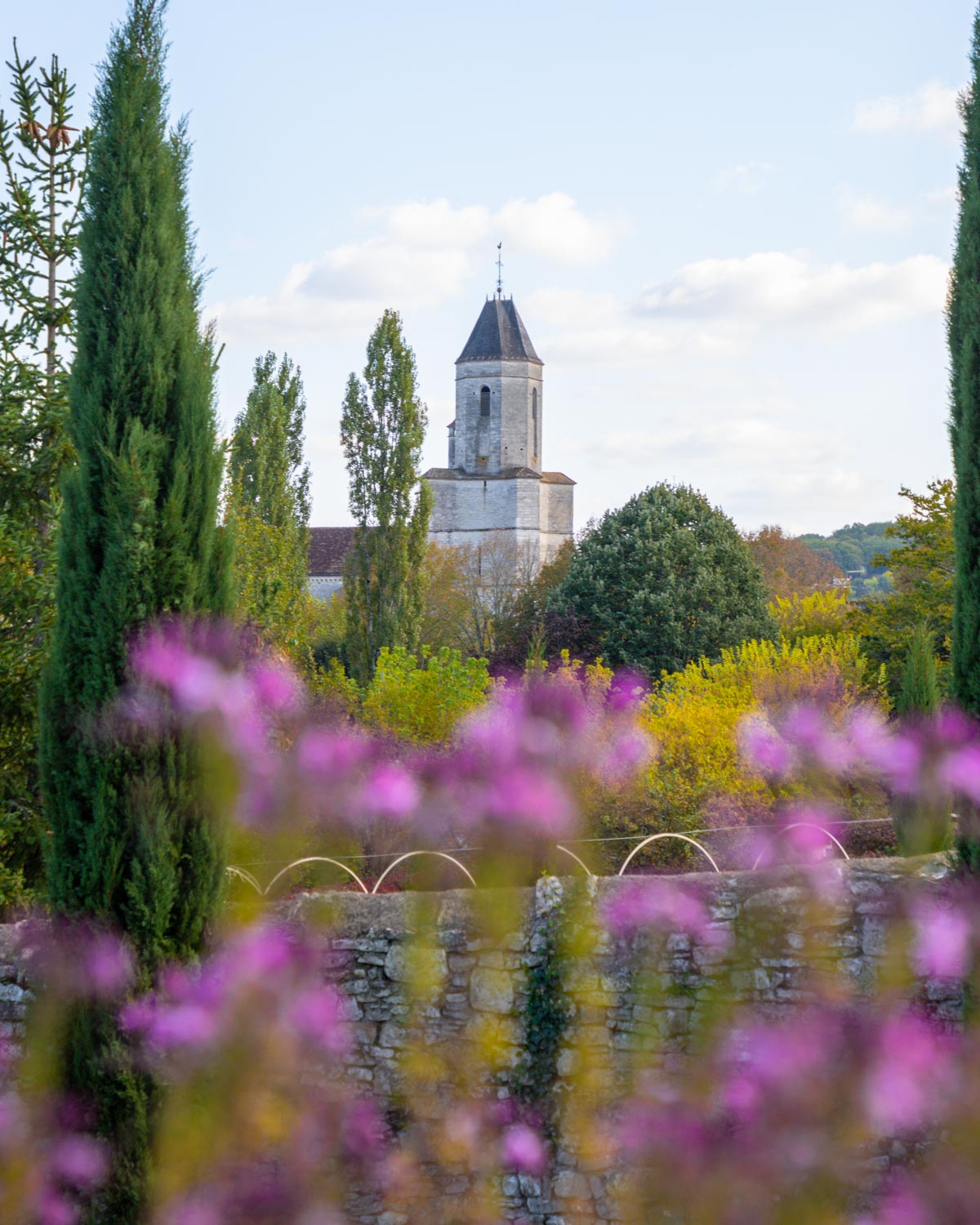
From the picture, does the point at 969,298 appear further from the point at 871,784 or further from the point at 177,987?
the point at 871,784

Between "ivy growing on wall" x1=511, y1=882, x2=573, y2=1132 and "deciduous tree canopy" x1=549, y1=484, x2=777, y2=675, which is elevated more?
"deciduous tree canopy" x1=549, y1=484, x2=777, y2=675

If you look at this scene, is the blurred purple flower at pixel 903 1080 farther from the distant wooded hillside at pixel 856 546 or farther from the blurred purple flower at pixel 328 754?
the distant wooded hillside at pixel 856 546

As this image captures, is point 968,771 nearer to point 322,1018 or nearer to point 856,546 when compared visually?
point 322,1018

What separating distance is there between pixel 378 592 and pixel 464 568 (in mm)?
26796

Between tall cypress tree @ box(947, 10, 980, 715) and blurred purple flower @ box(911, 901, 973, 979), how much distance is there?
102 centimetres

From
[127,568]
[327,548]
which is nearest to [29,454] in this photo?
[127,568]

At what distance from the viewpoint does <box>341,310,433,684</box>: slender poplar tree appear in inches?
1013

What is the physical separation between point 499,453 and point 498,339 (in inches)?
257

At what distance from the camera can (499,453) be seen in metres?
66.4

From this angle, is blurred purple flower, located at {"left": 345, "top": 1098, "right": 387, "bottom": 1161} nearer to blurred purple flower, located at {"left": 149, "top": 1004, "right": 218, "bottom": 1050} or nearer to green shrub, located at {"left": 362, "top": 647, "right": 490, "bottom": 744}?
blurred purple flower, located at {"left": 149, "top": 1004, "right": 218, "bottom": 1050}

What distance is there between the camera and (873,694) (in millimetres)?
14469

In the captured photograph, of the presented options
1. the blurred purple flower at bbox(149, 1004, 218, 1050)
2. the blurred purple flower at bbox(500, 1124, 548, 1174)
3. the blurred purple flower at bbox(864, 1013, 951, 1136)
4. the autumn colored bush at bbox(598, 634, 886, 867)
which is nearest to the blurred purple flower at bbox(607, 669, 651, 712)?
the autumn colored bush at bbox(598, 634, 886, 867)

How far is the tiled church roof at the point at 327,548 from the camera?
6300 centimetres

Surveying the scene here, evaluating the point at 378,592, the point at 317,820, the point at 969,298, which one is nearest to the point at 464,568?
the point at 378,592
